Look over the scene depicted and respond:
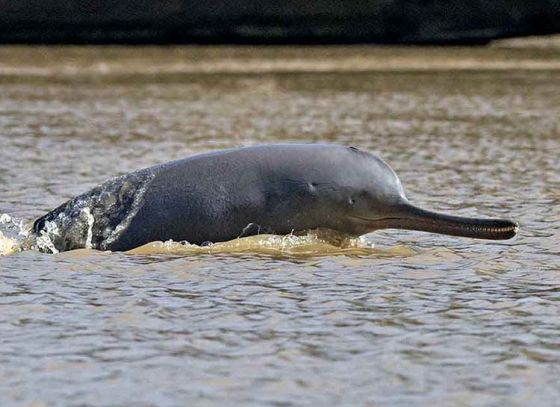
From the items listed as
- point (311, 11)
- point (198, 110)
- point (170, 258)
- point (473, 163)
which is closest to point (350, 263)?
point (170, 258)

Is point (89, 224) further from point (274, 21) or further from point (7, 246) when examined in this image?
→ point (274, 21)

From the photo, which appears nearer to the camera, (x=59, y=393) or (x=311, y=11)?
(x=59, y=393)

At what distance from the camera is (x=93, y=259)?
1026cm

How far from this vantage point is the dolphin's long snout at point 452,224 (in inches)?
399

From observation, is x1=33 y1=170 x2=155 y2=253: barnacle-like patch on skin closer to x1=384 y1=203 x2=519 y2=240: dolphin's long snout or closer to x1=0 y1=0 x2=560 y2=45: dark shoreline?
x1=384 y1=203 x2=519 y2=240: dolphin's long snout

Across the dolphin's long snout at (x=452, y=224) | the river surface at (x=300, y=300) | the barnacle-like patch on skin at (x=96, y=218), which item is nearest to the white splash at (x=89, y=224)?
the barnacle-like patch on skin at (x=96, y=218)

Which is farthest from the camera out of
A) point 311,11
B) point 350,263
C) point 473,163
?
point 311,11

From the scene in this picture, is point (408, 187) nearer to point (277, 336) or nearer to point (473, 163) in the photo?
point (473, 163)

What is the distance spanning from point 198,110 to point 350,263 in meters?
13.8

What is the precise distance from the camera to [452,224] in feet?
33.6

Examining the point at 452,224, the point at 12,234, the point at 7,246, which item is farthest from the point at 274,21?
the point at 452,224

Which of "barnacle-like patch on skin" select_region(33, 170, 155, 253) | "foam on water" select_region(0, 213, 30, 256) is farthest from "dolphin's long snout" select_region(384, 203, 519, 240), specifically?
"foam on water" select_region(0, 213, 30, 256)

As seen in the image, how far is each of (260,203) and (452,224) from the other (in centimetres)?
127

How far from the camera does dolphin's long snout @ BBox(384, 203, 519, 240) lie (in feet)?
33.3
